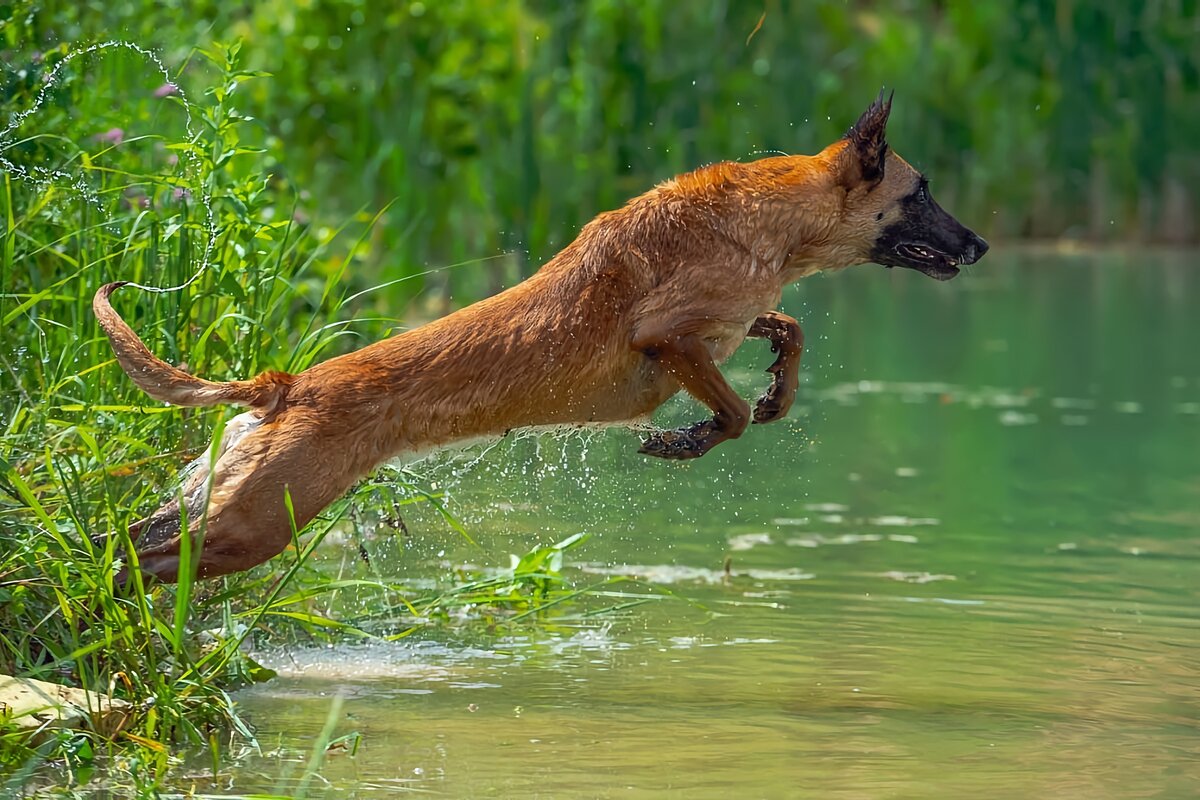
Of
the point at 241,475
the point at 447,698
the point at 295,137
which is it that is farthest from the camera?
the point at 295,137

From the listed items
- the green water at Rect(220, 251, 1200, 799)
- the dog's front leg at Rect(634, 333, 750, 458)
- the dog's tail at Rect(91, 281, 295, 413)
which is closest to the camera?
the green water at Rect(220, 251, 1200, 799)

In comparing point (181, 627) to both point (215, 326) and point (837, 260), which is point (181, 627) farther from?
point (837, 260)

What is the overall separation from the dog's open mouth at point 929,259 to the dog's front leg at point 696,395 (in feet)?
2.81

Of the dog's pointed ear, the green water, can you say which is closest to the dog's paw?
the green water

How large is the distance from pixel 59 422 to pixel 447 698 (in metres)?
1.46

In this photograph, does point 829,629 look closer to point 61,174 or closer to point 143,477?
point 143,477

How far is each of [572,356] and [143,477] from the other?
1395 millimetres

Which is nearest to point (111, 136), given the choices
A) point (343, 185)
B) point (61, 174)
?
point (61, 174)

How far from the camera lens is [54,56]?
6.74m

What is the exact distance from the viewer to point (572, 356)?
6.20 meters

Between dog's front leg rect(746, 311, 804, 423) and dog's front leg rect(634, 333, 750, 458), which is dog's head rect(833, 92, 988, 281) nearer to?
dog's front leg rect(746, 311, 804, 423)

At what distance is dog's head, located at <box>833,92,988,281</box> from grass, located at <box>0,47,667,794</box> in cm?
158

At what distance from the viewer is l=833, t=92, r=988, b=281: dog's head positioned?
670 centimetres

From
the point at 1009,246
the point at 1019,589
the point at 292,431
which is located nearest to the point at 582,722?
the point at 292,431
